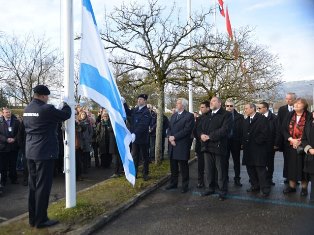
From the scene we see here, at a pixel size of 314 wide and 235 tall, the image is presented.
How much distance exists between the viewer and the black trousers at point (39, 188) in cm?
523

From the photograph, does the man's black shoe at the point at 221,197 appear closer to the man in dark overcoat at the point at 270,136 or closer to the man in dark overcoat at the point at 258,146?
the man in dark overcoat at the point at 258,146

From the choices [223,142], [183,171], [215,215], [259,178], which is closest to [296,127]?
[259,178]

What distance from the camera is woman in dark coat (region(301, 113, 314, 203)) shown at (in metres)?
6.74

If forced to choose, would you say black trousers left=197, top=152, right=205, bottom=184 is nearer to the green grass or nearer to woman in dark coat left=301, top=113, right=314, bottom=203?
the green grass

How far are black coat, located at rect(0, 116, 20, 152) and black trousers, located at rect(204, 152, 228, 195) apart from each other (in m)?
4.73

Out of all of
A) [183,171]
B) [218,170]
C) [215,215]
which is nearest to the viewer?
[215,215]

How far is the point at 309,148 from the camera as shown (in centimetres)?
675

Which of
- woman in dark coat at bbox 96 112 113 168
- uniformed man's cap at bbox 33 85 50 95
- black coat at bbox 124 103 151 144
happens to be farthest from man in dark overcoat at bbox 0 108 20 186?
uniformed man's cap at bbox 33 85 50 95

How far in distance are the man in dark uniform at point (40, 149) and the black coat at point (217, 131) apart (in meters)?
3.17

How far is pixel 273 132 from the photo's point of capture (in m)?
8.07

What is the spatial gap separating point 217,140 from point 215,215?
1652 millimetres

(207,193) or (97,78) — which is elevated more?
(97,78)

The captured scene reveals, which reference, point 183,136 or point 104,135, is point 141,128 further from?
point 104,135

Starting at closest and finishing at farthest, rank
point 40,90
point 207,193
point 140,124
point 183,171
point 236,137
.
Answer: point 40,90, point 207,193, point 183,171, point 140,124, point 236,137
